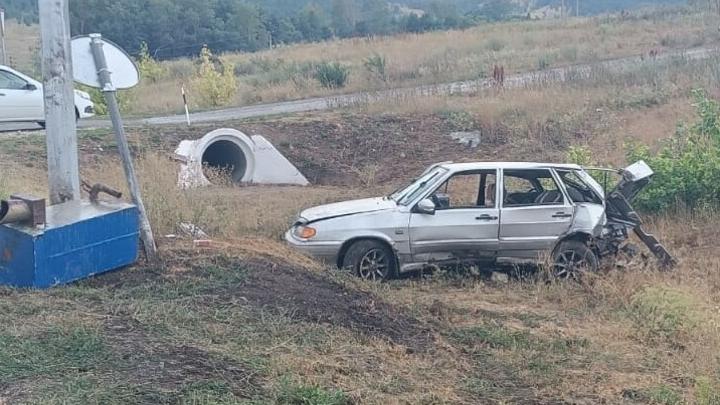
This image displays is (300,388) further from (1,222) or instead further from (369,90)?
(369,90)

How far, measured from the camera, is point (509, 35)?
159ft

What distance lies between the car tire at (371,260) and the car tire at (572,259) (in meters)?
1.86

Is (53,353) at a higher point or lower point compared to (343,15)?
lower

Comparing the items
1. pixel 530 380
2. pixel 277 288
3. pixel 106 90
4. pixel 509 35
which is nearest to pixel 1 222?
pixel 106 90

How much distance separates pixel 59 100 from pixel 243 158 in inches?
453

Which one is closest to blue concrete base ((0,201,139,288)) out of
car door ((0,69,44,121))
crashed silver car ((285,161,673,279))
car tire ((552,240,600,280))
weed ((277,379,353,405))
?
weed ((277,379,353,405))

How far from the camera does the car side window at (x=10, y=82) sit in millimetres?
18703

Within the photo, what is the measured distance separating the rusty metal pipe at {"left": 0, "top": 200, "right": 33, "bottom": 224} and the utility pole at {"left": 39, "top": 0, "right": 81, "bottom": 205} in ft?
2.87

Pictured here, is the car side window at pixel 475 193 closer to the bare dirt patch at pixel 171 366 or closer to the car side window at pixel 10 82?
the bare dirt patch at pixel 171 366

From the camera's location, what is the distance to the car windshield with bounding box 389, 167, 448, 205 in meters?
10.6

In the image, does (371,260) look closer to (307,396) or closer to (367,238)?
(367,238)

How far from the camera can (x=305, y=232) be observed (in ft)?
34.3

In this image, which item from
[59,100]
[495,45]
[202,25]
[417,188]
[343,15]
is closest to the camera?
[59,100]

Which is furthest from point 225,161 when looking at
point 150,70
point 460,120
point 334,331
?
point 150,70
